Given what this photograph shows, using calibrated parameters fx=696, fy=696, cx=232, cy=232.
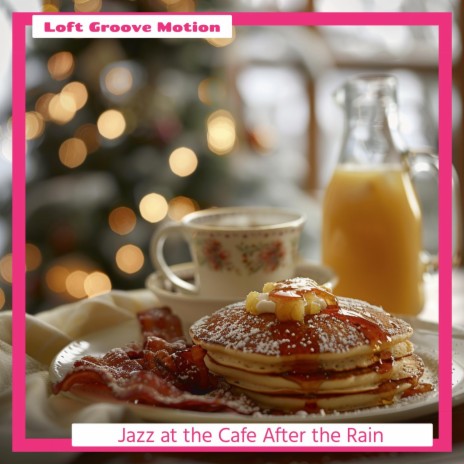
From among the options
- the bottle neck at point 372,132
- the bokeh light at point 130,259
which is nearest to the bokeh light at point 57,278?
the bokeh light at point 130,259

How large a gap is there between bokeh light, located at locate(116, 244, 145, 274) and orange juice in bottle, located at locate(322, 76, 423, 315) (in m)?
0.79

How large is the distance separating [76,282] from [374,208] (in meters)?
0.92

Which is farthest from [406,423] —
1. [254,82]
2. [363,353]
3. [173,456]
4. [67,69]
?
[254,82]

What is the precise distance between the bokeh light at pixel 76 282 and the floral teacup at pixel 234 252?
32.3 inches

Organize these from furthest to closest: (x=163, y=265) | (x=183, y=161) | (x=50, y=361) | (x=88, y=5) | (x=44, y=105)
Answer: (x=183, y=161), (x=44, y=105), (x=88, y=5), (x=163, y=265), (x=50, y=361)

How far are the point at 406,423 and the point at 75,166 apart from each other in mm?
1168

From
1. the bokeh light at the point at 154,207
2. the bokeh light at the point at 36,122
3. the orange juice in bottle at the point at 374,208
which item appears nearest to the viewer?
the orange juice in bottle at the point at 374,208

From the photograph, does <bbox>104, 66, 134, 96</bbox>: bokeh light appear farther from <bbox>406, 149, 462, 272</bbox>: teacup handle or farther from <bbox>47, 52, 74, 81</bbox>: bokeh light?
<bbox>406, 149, 462, 272</bbox>: teacup handle

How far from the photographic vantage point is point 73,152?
1500 mm

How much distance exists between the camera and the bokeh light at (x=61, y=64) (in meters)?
1.51

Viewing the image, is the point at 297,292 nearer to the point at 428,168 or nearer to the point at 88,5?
the point at 428,168

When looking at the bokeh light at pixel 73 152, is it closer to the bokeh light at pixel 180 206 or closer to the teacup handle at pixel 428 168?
the bokeh light at pixel 180 206

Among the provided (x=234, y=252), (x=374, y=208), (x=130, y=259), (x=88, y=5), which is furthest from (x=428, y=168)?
(x=130, y=259)

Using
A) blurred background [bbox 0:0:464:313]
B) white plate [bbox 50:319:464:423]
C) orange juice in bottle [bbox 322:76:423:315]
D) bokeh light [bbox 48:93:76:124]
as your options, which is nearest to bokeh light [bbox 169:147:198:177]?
blurred background [bbox 0:0:464:313]
